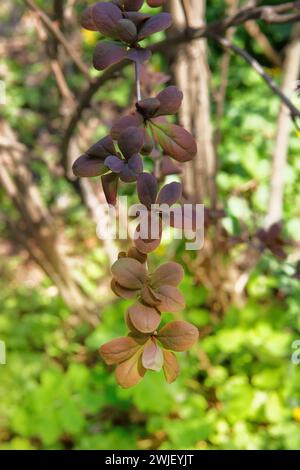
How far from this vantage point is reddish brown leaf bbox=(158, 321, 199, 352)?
593 millimetres

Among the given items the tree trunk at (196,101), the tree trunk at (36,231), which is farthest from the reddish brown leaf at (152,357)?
the tree trunk at (36,231)

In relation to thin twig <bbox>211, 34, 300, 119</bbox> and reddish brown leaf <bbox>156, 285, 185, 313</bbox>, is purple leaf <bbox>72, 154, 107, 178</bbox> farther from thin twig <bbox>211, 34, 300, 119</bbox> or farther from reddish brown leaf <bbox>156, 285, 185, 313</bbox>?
thin twig <bbox>211, 34, 300, 119</bbox>

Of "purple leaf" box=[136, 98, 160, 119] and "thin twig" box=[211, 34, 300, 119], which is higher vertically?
"thin twig" box=[211, 34, 300, 119]

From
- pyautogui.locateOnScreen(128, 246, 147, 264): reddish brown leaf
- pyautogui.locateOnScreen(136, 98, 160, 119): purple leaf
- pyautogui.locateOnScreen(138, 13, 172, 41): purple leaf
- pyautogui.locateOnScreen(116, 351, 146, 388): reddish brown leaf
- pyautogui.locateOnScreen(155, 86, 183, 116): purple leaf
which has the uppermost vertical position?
pyautogui.locateOnScreen(138, 13, 172, 41): purple leaf

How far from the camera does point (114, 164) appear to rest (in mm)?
591

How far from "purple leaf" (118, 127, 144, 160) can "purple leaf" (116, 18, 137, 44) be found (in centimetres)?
12

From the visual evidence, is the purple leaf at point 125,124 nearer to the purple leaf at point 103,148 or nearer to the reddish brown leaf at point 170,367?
the purple leaf at point 103,148

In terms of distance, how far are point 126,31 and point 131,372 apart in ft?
1.20

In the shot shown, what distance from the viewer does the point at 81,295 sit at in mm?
2334

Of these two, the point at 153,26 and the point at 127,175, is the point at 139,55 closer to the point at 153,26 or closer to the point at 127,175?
the point at 153,26

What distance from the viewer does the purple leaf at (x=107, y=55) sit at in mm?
627

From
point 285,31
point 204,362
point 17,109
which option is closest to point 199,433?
point 204,362

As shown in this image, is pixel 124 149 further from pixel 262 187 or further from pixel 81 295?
pixel 262 187

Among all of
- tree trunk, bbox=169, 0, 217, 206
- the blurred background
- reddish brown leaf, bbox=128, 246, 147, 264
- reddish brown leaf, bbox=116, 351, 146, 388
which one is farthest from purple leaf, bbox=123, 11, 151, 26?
tree trunk, bbox=169, 0, 217, 206
